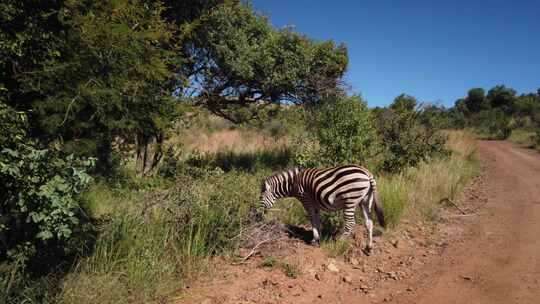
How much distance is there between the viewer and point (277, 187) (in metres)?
5.67

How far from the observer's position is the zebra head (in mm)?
5605

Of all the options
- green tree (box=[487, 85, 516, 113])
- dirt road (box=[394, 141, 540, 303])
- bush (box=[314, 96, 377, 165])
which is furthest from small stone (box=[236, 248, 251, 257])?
green tree (box=[487, 85, 516, 113])

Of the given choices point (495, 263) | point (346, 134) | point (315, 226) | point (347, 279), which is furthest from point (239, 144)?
point (495, 263)

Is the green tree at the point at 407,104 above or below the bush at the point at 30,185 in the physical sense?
above

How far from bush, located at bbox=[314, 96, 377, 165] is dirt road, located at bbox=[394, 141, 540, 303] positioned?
2.85 meters

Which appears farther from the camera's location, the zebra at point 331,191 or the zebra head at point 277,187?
the zebra head at point 277,187

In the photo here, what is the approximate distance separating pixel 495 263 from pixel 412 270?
1.18 meters

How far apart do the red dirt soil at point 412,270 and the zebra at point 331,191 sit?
50 cm

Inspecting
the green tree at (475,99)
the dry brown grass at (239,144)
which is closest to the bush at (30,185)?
the dry brown grass at (239,144)

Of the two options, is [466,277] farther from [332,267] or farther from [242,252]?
[242,252]

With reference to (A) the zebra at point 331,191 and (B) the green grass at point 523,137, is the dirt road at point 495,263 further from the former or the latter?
(B) the green grass at point 523,137

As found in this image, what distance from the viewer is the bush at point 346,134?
7.97 m

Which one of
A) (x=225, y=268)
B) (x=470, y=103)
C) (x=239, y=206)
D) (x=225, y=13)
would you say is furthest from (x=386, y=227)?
(x=470, y=103)

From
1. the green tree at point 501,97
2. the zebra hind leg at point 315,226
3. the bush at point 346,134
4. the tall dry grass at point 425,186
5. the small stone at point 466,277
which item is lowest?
the small stone at point 466,277
